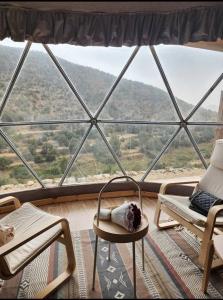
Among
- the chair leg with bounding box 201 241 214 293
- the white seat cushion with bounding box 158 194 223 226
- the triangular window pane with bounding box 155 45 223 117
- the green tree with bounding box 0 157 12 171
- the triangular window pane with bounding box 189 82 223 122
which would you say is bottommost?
the chair leg with bounding box 201 241 214 293

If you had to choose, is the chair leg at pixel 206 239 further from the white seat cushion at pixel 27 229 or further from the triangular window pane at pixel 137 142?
the triangular window pane at pixel 137 142

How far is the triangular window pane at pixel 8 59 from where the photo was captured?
10.2 ft

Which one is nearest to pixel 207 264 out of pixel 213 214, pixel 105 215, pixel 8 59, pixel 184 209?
pixel 213 214

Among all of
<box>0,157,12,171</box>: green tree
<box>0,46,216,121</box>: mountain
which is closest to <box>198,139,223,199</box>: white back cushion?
<box>0,46,216,121</box>: mountain

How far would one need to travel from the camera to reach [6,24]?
2.55 m

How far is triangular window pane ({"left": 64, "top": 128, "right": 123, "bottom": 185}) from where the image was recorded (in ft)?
12.6

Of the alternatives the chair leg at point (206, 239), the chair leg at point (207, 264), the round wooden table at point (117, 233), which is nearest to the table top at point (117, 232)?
the round wooden table at point (117, 233)

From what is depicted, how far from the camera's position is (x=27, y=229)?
220 centimetres

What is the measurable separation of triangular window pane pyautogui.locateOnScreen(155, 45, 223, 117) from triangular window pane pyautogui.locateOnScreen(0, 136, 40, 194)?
239 cm

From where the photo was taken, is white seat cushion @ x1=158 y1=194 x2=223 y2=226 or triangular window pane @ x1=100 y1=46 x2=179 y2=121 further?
triangular window pane @ x1=100 y1=46 x2=179 y2=121

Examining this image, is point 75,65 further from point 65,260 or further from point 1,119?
point 65,260

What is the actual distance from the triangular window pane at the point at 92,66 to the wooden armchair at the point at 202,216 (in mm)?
1599

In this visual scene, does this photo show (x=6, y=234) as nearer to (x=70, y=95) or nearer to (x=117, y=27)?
(x=70, y=95)

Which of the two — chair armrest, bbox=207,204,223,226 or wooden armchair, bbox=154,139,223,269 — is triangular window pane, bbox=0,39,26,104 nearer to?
wooden armchair, bbox=154,139,223,269
